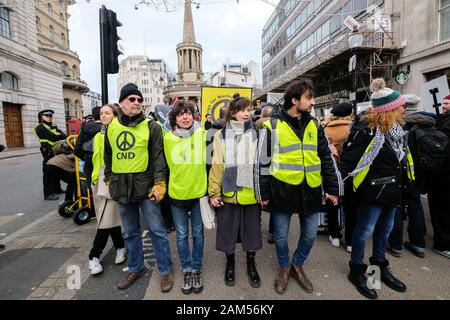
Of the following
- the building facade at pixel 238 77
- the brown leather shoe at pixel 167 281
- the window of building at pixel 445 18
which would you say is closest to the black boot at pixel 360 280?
the brown leather shoe at pixel 167 281

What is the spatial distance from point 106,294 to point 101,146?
167cm

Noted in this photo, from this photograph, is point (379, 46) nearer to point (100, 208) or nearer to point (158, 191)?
point (158, 191)

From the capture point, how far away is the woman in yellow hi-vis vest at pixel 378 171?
8.61ft

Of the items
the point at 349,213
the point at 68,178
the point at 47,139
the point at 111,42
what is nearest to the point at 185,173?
the point at 349,213

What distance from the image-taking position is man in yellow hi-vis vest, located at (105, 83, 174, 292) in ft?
8.62

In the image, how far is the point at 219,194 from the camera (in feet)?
9.09

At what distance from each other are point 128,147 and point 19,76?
2663 cm

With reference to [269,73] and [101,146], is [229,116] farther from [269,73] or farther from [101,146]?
[269,73]

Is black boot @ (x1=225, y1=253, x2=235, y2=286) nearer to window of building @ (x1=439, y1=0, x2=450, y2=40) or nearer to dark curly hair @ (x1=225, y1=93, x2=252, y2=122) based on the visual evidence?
dark curly hair @ (x1=225, y1=93, x2=252, y2=122)

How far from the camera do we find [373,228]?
275cm

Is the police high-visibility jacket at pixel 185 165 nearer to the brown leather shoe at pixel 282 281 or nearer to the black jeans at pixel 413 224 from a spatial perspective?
the brown leather shoe at pixel 282 281

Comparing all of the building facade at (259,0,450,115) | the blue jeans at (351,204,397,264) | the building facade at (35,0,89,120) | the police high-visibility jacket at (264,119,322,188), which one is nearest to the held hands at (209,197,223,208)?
the police high-visibility jacket at (264,119,322,188)
